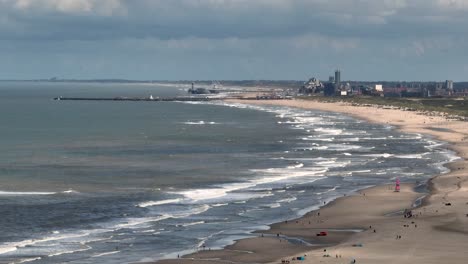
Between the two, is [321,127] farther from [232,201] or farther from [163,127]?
[232,201]

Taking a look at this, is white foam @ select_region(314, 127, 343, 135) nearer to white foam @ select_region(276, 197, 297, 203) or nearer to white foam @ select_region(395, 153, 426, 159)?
white foam @ select_region(395, 153, 426, 159)

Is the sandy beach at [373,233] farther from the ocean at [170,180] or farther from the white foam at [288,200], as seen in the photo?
the white foam at [288,200]

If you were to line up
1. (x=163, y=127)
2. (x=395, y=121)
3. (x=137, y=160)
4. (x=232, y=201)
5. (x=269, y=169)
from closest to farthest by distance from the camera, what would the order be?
(x=232, y=201) → (x=269, y=169) → (x=137, y=160) → (x=163, y=127) → (x=395, y=121)

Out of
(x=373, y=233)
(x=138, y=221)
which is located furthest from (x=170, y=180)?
(x=373, y=233)

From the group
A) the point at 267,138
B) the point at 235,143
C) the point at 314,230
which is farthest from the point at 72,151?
the point at 314,230

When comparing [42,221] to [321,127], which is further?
[321,127]

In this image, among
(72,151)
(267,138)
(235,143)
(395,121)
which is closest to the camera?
(72,151)

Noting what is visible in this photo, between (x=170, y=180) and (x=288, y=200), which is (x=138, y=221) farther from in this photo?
(x=170, y=180)
